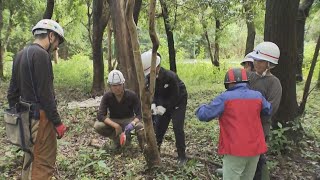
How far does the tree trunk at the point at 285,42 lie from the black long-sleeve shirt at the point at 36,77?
365cm

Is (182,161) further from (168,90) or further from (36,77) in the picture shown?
(36,77)

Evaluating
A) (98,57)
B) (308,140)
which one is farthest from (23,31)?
(308,140)

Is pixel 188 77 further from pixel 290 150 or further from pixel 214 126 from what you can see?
pixel 290 150

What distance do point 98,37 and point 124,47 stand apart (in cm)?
699

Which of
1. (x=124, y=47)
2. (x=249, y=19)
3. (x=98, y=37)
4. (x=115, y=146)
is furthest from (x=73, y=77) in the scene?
(x=115, y=146)

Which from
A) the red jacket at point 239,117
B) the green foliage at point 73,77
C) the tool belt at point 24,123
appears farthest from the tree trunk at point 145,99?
the green foliage at point 73,77

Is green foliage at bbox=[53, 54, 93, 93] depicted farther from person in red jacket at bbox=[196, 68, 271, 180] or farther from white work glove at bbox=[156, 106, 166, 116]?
person in red jacket at bbox=[196, 68, 271, 180]

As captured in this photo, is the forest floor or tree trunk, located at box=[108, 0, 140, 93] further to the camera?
tree trunk, located at box=[108, 0, 140, 93]

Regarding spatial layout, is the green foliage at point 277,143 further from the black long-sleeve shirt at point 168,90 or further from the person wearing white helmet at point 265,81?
the black long-sleeve shirt at point 168,90

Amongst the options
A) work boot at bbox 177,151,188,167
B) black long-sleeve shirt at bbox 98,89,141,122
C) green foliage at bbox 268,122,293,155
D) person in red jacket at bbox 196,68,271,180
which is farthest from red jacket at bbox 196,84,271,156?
black long-sleeve shirt at bbox 98,89,141,122

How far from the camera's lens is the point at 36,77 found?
3.98 m

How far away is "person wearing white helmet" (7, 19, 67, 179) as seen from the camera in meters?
3.99

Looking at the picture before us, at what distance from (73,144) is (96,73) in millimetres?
6629

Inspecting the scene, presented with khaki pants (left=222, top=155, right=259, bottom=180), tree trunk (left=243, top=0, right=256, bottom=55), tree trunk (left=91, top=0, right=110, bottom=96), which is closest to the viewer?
khaki pants (left=222, top=155, right=259, bottom=180)
